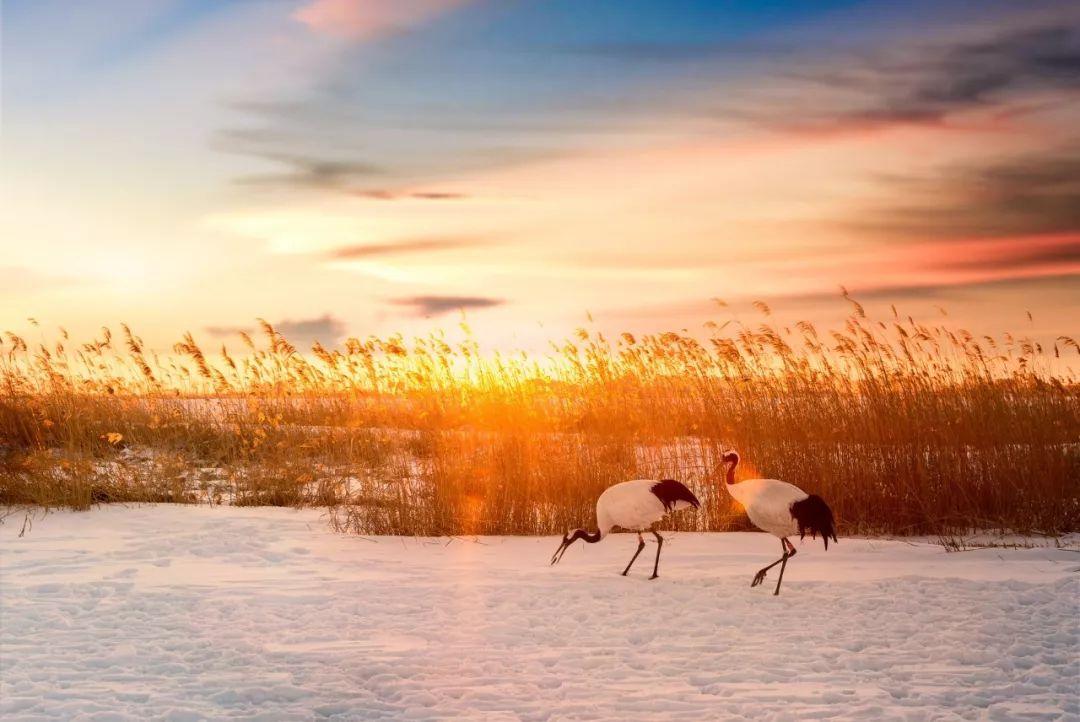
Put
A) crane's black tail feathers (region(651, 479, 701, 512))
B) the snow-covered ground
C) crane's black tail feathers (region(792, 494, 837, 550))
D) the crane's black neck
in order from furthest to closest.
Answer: the crane's black neck
crane's black tail feathers (region(651, 479, 701, 512))
crane's black tail feathers (region(792, 494, 837, 550))
the snow-covered ground

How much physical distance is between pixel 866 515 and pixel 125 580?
257 inches

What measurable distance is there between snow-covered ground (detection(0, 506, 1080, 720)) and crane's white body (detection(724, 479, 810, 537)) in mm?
471

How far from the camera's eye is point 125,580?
6.89 metres

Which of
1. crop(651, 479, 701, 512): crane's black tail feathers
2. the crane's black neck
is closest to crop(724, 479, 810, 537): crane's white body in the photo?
crop(651, 479, 701, 512): crane's black tail feathers

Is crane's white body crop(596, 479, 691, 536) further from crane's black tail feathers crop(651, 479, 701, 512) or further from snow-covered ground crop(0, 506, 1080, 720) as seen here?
snow-covered ground crop(0, 506, 1080, 720)

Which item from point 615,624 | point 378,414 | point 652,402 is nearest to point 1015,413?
point 652,402

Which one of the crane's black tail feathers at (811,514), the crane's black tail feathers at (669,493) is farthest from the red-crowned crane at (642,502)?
the crane's black tail feathers at (811,514)

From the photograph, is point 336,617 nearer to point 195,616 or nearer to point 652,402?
point 195,616

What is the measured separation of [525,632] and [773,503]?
6.71ft

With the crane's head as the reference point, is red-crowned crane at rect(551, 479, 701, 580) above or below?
above

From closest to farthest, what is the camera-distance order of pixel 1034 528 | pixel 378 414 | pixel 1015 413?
pixel 1034 528, pixel 1015 413, pixel 378 414

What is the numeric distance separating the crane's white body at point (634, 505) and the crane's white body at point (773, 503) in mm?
588

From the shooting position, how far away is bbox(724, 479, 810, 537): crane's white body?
21.1 ft

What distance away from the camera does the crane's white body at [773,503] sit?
643 cm
